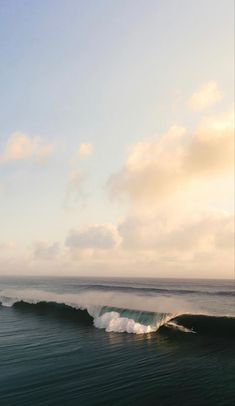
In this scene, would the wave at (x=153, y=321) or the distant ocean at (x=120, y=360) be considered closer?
the distant ocean at (x=120, y=360)

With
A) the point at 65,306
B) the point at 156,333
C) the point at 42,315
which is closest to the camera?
the point at 156,333

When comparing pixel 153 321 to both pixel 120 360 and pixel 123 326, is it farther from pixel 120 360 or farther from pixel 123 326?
pixel 120 360

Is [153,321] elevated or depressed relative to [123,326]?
elevated

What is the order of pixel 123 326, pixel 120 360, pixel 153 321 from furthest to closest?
pixel 153 321 → pixel 123 326 → pixel 120 360

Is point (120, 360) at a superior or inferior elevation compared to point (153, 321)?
inferior

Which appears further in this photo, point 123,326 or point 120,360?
point 123,326

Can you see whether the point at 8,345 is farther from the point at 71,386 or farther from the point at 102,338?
the point at 71,386

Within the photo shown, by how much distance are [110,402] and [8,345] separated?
987 centimetres

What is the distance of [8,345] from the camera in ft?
58.7

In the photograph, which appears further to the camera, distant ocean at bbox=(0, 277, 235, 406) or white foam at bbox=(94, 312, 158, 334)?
white foam at bbox=(94, 312, 158, 334)

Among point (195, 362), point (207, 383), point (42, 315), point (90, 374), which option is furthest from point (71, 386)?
point (42, 315)

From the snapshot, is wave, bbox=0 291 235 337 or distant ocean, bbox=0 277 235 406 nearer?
distant ocean, bbox=0 277 235 406

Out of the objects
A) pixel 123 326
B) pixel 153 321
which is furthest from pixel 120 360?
pixel 153 321

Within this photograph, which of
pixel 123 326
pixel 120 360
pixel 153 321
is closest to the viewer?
pixel 120 360
